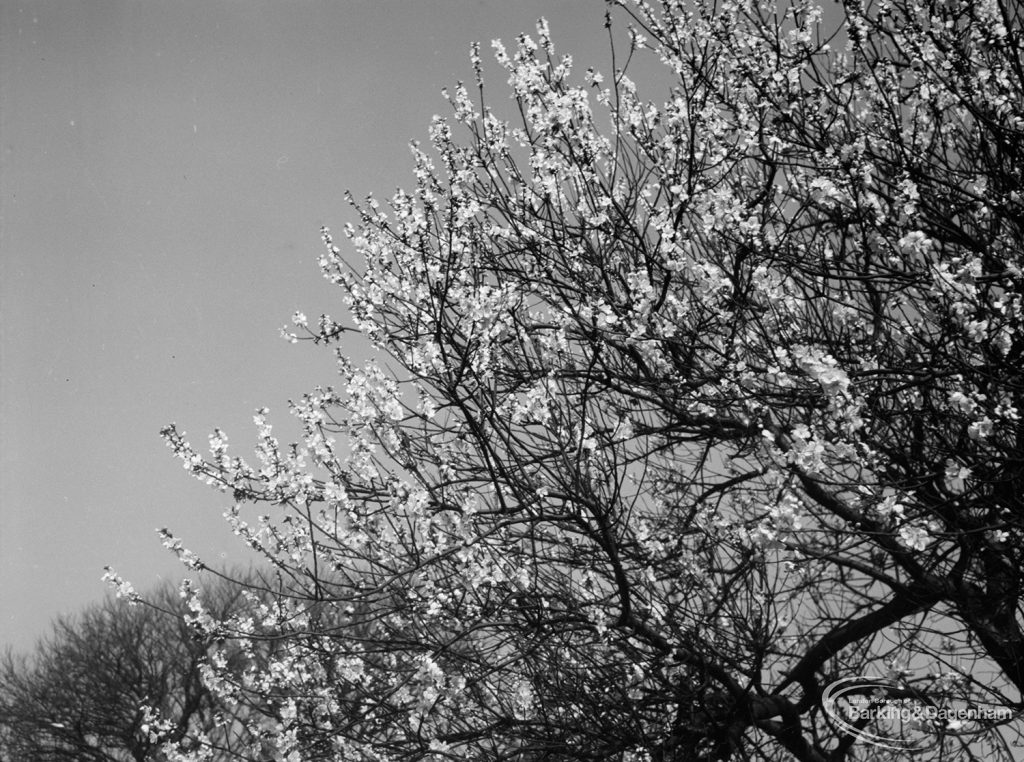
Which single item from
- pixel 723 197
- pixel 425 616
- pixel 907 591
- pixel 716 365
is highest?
pixel 723 197

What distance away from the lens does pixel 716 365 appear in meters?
5.59

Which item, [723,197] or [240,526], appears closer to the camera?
[723,197]

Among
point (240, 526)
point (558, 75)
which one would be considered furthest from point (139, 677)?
point (558, 75)

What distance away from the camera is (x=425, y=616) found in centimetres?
583

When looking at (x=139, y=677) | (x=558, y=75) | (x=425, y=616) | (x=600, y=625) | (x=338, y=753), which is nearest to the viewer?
(x=600, y=625)

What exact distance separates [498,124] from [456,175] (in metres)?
0.47

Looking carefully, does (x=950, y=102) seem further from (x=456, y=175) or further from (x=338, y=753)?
(x=338, y=753)

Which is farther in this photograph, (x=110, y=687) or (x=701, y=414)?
(x=110, y=687)

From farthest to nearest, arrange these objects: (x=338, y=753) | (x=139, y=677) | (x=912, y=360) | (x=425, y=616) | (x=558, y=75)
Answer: (x=139, y=677), (x=338, y=753), (x=558, y=75), (x=425, y=616), (x=912, y=360)

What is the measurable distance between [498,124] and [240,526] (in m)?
3.48

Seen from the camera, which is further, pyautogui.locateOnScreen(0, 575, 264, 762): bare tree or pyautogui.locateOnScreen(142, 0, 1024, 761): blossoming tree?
pyautogui.locateOnScreen(0, 575, 264, 762): bare tree

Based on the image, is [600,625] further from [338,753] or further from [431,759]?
[338,753]

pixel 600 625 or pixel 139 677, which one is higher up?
pixel 139 677

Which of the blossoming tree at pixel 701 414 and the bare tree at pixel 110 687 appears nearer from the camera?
the blossoming tree at pixel 701 414
